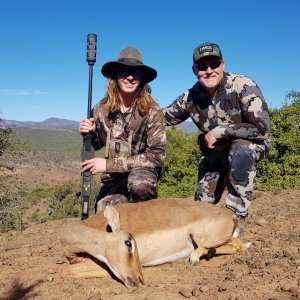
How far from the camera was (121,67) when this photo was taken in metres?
5.27

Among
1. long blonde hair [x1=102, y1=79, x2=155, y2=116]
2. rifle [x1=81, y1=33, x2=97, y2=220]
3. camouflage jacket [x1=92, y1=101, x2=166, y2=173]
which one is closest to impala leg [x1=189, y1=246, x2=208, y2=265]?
camouflage jacket [x1=92, y1=101, x2=166, y2=173]

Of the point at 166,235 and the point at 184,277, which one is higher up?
the point at 166,235

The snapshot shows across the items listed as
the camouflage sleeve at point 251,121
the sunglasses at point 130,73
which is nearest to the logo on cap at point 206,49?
the camouflage sleeve at point 251,121

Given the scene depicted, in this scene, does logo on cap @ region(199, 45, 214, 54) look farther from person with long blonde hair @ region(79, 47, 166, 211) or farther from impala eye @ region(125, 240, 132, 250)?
impala eye @ region(125, 240, 132, 250)

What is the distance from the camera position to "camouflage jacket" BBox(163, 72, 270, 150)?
5.09m

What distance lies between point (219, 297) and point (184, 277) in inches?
24.4

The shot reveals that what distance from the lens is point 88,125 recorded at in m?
5.46

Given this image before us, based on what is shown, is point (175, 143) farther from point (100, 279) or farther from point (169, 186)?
point (100, 279)

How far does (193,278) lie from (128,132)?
2167 mm

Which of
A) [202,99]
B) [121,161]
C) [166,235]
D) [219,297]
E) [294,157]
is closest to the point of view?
[219,297]

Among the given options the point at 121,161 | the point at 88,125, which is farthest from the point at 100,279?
the point at 88,125

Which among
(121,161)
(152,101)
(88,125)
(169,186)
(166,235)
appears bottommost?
(169,186)

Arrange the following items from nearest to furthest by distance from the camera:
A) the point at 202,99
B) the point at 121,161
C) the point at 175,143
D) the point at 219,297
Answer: the point at 219,297
the point at 121,161
the point at 202,99
the point at 175,143

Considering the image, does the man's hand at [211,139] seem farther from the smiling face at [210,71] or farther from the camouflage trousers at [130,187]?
the camouflage trousers at [130,187]
